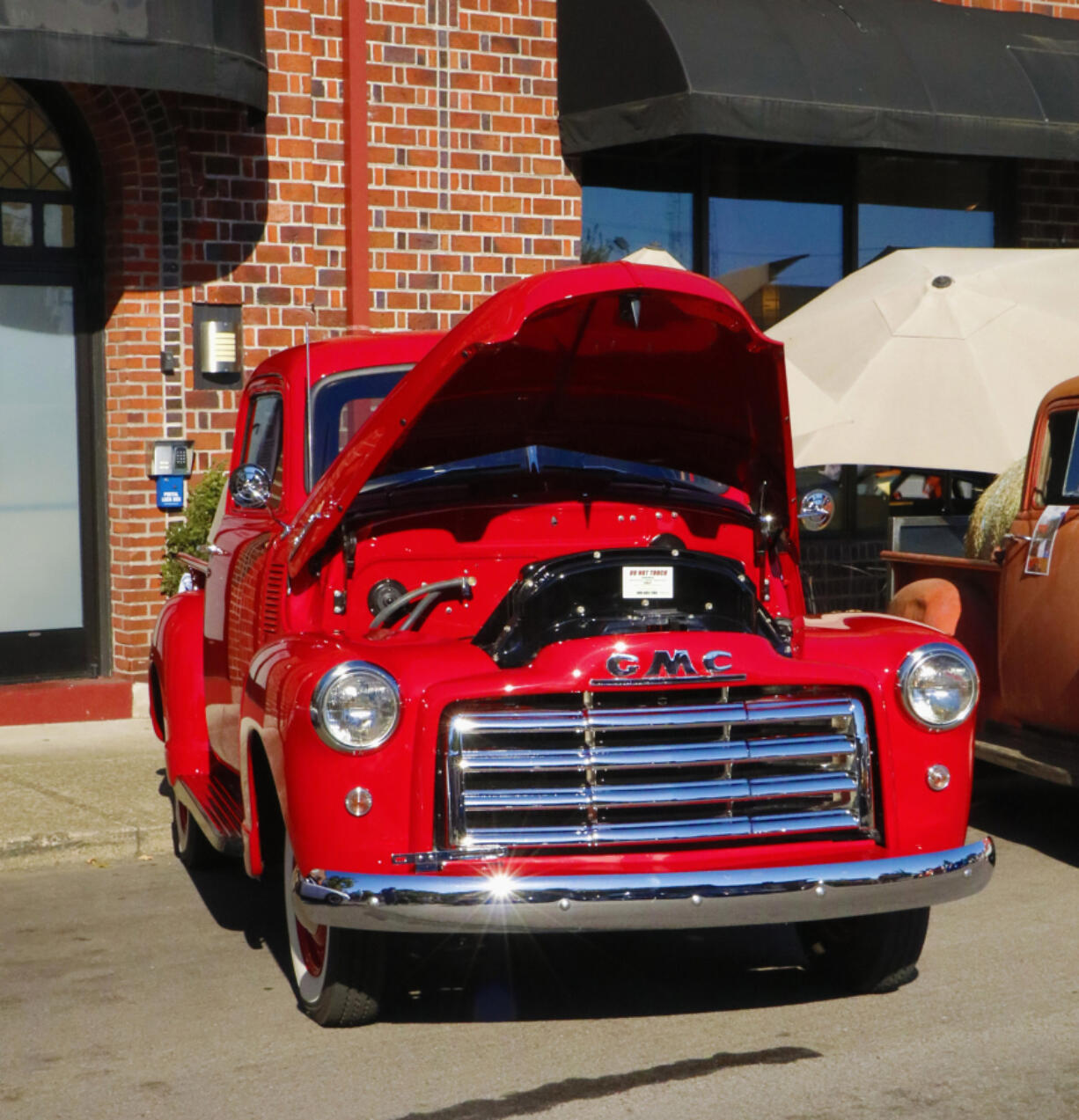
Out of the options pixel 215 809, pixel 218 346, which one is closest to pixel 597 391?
pixel 215 809

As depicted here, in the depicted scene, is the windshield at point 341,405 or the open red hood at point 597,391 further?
the windshield at point 341,405

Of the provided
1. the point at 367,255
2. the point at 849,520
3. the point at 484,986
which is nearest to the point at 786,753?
the point at 484,986

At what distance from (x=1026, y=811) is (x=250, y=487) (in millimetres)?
4360

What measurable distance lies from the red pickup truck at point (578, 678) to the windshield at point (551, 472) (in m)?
0.01

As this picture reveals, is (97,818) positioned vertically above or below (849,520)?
below

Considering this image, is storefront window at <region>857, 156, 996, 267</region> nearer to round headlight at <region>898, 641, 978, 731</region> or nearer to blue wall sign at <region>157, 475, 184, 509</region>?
blue wall sign at <region>157, 475, 184, 509</region>

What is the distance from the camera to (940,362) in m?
8.73

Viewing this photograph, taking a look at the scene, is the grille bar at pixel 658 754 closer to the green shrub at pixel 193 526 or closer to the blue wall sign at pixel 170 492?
the green shrub at pixel 193 526

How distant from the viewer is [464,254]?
10984 millimetres

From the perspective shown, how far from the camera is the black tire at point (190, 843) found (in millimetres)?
6762

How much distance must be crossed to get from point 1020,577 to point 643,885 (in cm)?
337

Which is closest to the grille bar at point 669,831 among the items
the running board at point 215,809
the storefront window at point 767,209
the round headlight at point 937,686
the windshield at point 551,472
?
the round headlight at point 937,686

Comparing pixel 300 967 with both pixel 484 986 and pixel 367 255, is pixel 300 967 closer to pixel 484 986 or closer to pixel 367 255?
pixel 484 986

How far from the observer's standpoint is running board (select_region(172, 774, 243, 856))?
5543 millimetres
